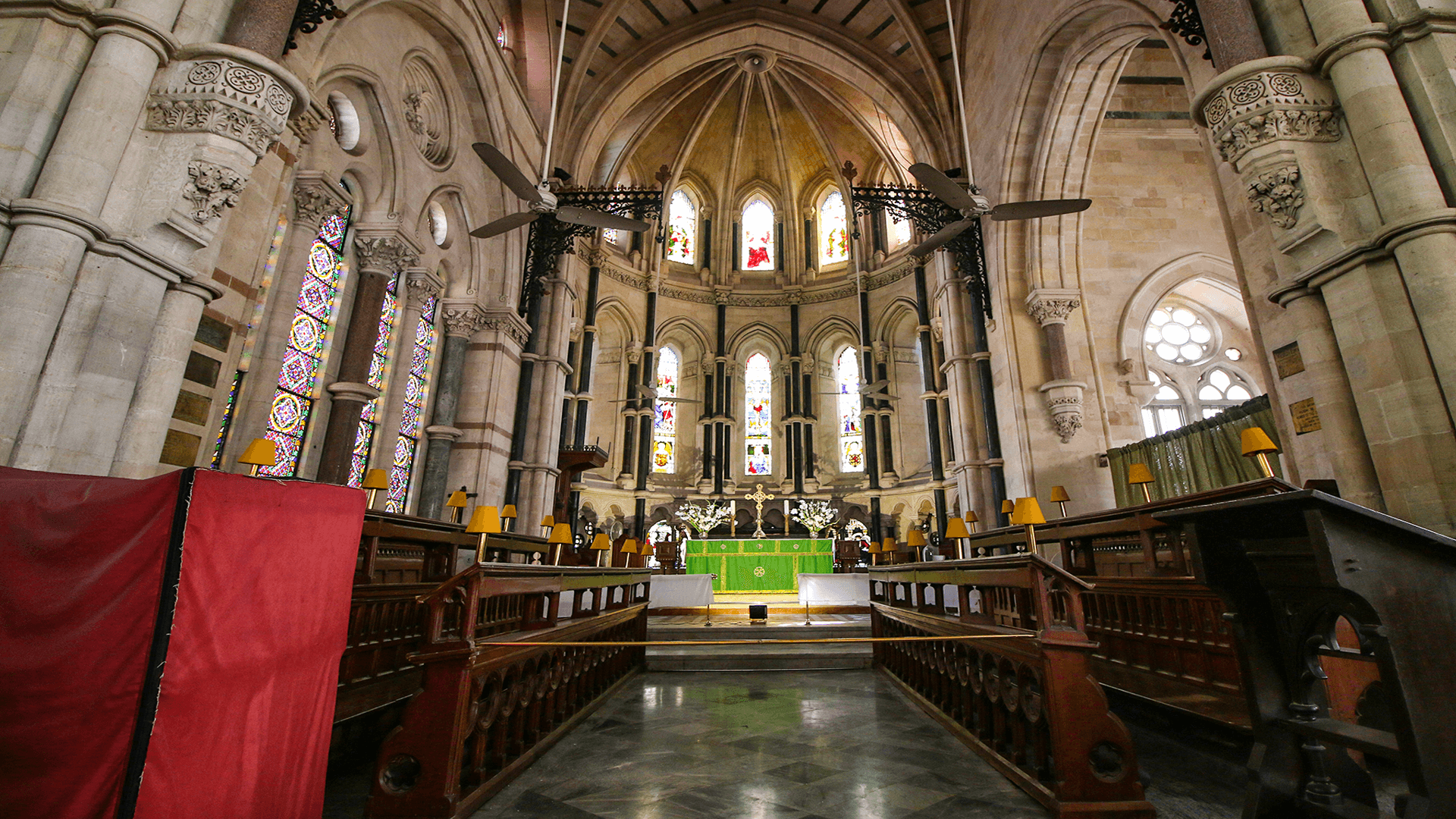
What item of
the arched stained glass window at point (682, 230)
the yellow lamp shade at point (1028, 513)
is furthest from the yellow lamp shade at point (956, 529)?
the arched stained glass window at point (682, 230)

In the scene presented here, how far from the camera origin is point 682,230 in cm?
1988

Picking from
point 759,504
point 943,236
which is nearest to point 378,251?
point 943,236

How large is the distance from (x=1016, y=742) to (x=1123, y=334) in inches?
358

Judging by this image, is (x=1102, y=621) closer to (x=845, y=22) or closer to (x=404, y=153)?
(x=404, y=153)

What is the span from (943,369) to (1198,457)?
3.97 meters

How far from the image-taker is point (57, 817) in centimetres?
138

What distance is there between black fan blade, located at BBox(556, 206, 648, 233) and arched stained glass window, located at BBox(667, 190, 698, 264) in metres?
12.7

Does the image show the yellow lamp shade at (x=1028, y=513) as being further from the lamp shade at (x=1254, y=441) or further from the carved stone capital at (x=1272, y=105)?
the carved stone capital at (x=1272, y=105)

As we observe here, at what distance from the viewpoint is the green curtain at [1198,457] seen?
698cm

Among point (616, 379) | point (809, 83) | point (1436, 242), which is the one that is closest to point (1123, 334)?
point (1436, 242)

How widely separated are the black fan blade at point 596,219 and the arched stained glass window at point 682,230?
12713 mm

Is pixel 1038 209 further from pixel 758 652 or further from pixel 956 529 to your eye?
pixel 758 652

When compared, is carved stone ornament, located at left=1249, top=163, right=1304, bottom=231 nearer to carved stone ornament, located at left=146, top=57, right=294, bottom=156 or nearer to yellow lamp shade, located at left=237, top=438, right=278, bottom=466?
carved stone ornament, located at left=146, top=57, right=294, bottom=156

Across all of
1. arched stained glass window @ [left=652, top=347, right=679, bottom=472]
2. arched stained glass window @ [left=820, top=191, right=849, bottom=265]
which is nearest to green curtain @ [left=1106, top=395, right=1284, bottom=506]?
arched stained glass window @ [left=652, top=347, right=679, bottom=472]
